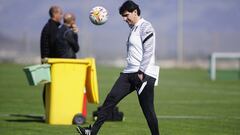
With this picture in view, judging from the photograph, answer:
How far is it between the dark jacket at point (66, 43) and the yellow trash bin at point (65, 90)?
56cm

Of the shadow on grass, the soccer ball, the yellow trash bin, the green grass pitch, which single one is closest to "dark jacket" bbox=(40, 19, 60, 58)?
the yellow trash bin

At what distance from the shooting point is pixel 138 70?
1176 cm

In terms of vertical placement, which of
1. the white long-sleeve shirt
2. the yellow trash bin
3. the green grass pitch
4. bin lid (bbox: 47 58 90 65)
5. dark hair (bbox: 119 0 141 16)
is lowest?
the green grass pitch

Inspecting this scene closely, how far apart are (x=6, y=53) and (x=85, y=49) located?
5839 millimetres

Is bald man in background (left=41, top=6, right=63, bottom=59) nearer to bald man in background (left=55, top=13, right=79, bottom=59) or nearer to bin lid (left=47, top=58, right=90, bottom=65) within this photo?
bald man in background (left=55, top=13, right=79, bottom=59)

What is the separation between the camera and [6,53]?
182ft

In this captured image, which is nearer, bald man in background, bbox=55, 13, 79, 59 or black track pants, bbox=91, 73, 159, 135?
black track pants, bbox=91, 73, 159, 135

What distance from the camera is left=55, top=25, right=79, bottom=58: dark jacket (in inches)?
635

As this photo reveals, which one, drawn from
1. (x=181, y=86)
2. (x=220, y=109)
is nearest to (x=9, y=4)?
(x=181, y=86)

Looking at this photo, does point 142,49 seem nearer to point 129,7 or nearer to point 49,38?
point 129,7

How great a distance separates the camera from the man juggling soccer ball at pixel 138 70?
11641mm

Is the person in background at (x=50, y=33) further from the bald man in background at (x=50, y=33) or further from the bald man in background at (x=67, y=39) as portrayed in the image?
the bald man in background at (x=67, y=39)

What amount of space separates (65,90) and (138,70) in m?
4.18

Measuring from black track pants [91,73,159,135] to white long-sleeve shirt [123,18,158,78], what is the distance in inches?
4.8
